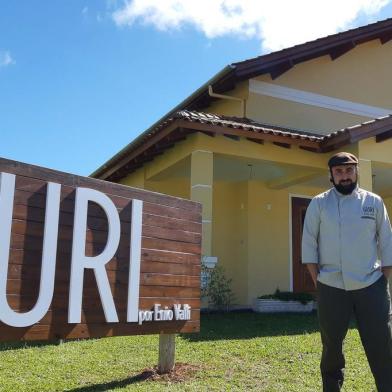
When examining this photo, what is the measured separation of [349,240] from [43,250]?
2.09 m

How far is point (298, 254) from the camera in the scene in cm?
1140

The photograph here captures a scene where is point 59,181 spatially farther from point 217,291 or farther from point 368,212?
point 217,291

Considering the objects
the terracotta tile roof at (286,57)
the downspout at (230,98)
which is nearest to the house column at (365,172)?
the downspout at (230,98)

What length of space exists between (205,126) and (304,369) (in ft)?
13.7

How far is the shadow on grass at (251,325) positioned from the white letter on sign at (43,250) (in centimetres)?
280

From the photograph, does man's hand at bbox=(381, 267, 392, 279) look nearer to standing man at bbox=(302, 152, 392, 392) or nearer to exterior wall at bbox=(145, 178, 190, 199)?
standing man at bbox=(302, 152, 392, 392)

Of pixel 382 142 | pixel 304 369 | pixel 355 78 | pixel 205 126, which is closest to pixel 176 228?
pixel 304 369

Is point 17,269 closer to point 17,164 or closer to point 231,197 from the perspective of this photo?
point 17,164

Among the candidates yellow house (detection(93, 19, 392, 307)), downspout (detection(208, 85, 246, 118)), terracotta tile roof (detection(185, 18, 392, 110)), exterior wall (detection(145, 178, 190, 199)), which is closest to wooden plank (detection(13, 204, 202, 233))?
yellow house (detection(93, 19, 392, 307))

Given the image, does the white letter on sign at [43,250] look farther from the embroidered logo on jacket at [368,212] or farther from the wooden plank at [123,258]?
the embroidered logo on jacket at [368,212]

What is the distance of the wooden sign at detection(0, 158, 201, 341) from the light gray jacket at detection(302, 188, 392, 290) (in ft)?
4.79

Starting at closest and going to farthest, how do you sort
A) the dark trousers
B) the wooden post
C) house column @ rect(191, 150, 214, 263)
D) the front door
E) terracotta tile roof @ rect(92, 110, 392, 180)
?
the dark trousers < the wooden post < terracotta tile roof @ rect(92, 110, 392, 180) < house column @ rect(191, 150, 214, 263) < the front door

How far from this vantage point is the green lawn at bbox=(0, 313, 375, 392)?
412cm

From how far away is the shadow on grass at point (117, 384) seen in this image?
403 cm
